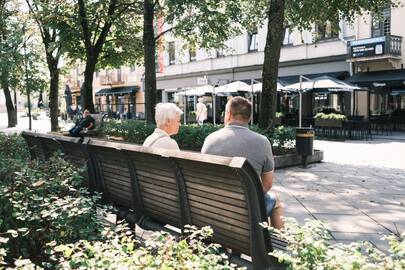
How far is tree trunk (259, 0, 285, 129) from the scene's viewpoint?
12.6m

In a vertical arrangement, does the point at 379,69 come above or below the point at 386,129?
above

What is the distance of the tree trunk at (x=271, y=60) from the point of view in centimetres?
1259

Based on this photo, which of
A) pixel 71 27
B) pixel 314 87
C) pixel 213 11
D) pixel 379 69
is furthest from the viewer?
pixel 379 69

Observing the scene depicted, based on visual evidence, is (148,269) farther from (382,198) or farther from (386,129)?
(386,129)

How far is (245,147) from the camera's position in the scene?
4180 millimetres

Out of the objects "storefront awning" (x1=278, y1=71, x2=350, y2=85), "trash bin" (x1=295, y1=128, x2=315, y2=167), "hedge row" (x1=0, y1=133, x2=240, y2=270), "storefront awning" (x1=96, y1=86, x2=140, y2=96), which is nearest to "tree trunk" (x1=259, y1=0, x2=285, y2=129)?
"trash bin" (x1=295, y1=128, x2=315, y2=167)

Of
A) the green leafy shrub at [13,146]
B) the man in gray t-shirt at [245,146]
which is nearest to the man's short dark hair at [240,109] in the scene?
the man in gray t-shirt at [245,146]

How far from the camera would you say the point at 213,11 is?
1620cm

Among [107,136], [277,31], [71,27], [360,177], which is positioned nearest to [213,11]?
[277,31]

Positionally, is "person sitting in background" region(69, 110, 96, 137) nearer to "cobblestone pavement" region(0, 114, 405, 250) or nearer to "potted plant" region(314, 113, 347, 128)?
Result: "cobblestone pavement" region(0, 114, 405, 250)

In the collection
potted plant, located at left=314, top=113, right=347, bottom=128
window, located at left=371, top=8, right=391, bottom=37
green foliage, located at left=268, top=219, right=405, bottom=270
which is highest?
window, located at left=371, top=8, right=391, bottom=37

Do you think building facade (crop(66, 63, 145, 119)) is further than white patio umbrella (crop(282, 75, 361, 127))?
Yes

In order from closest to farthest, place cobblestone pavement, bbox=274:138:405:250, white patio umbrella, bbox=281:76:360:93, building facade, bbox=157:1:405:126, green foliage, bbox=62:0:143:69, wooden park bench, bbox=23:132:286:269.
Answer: wooden park bench, bbox=23:132:286:269 < cobblestone pavement, bbox=274:138:405:250 < green foliage, bbox=62:0:143:69 < white patio umbrella, bbox=281:76:360:93 < building facade, bbox=157:1:405:126

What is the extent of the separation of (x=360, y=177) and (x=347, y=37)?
21.1 m
